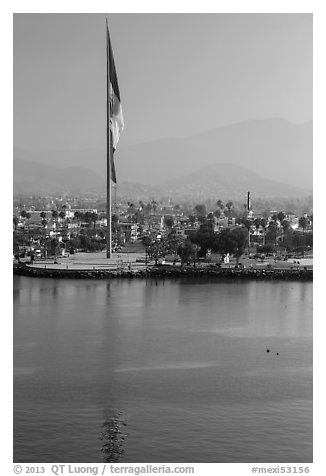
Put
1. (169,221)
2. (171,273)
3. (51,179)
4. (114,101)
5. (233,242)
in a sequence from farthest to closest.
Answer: (169,221)
(51,179)
(233,242)
(171,273)
(114,101)

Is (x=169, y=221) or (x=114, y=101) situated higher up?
(x=114, y=101)

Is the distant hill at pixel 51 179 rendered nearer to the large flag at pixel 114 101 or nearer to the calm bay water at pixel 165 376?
the large flag at pixel 114 101

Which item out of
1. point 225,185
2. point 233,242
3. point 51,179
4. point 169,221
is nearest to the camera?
point 233,242

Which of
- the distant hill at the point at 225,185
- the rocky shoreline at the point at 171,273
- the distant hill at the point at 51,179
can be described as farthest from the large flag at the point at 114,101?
the distant hill at the point at 225,185

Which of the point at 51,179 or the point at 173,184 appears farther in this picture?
the point at 173,184

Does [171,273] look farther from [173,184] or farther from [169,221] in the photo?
[173,184]

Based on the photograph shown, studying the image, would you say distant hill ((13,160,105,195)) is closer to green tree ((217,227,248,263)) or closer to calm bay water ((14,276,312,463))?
green tree ((217,227,248,263))

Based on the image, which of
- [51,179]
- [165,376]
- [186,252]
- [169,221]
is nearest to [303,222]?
[186,252]

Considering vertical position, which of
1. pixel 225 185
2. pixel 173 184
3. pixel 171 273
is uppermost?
pixel 225 185
